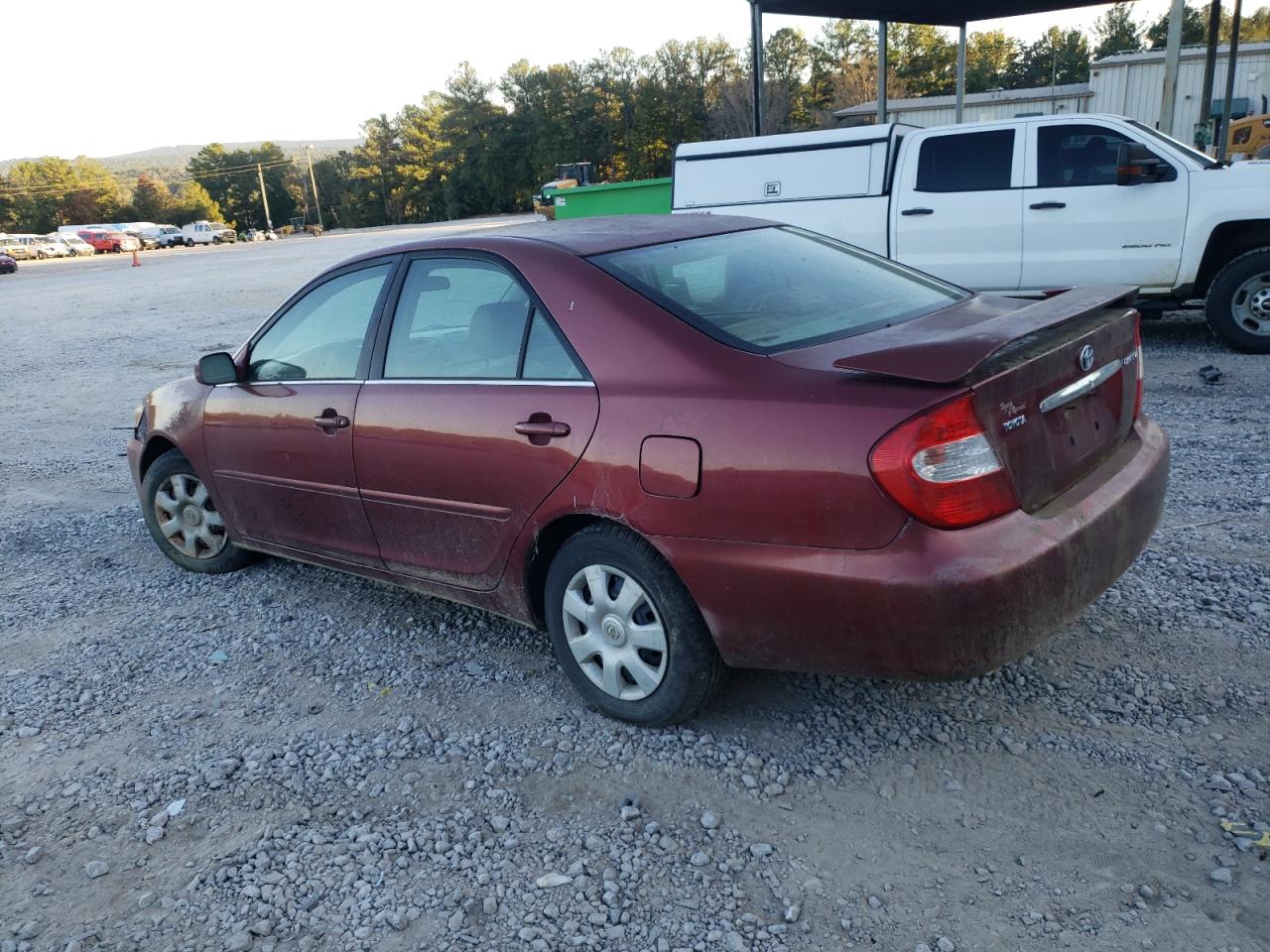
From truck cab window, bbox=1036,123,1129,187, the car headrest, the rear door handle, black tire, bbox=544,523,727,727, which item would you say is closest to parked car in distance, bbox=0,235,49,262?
truck cab window, bbox=1036,123,1129,187

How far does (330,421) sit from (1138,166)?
277 inches

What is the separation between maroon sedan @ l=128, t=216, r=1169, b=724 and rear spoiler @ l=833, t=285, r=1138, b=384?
13 millimetres

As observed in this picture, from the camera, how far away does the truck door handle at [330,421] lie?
3.94m

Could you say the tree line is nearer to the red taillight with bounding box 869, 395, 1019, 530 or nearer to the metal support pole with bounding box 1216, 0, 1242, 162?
the metal support pole with bounding box 1216, 0, 1242, 162

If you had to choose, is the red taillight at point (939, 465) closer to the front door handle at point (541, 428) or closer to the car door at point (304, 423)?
the front door handle at point (541, 428)

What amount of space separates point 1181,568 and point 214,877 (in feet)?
12.5

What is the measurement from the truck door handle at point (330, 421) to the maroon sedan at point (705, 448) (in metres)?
0.01

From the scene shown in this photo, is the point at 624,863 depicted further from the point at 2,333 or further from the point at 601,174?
the point at 601,174

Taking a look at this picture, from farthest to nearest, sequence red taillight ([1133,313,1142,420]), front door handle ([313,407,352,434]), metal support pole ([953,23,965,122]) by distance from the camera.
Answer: metal support pole ([953,23,965,122])
front door handle ([313,407,352,434])
red taillight ([1133,313,1142,420])

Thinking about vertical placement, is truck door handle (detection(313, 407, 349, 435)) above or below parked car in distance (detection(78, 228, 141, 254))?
above

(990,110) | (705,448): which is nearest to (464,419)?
(705,448)

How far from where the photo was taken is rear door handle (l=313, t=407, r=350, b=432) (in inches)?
155

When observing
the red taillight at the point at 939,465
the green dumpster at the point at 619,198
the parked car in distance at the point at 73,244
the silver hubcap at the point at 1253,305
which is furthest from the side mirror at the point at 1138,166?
the parked car in distance at the point at 73,244

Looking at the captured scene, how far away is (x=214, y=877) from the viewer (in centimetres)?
278
